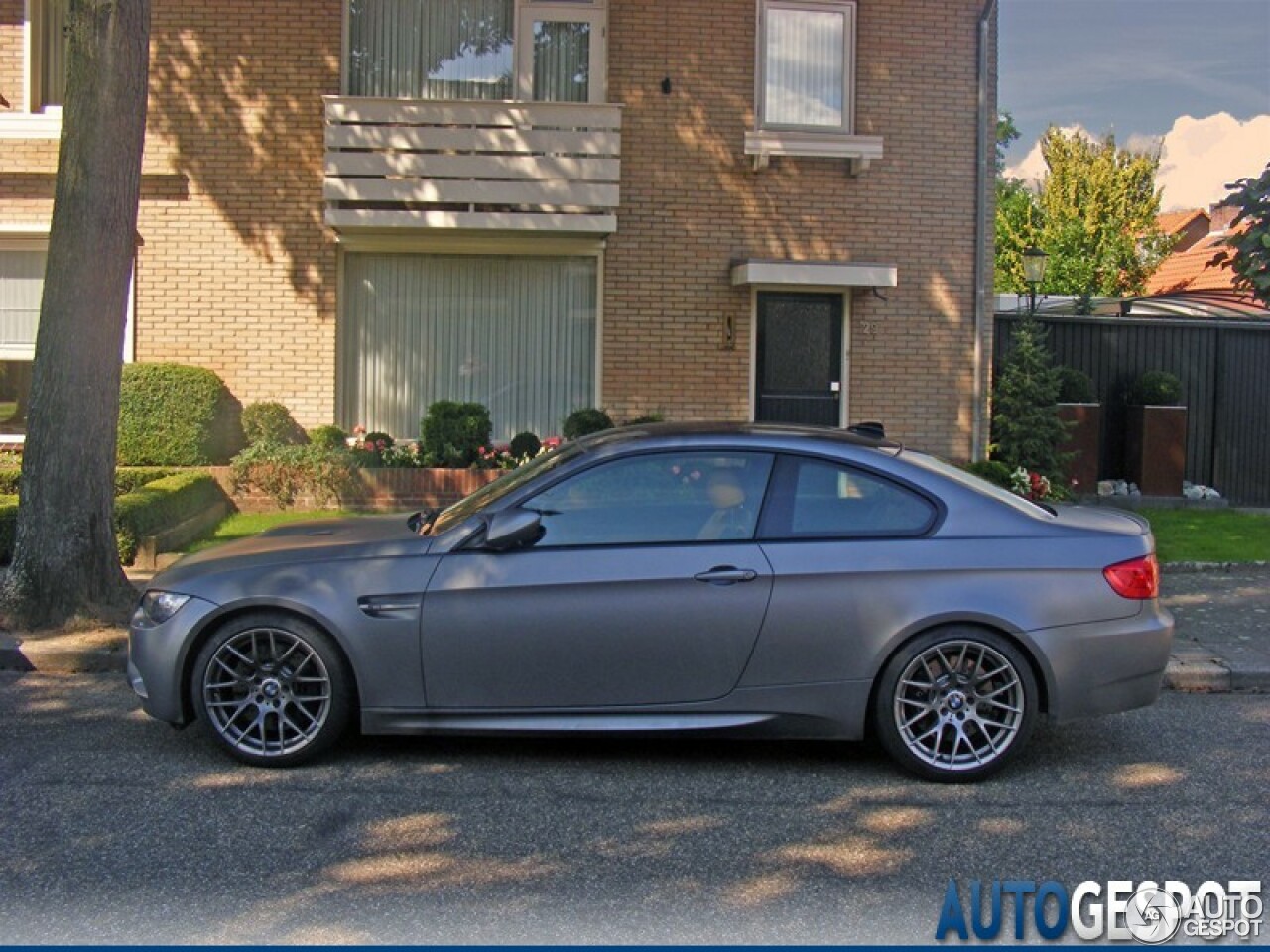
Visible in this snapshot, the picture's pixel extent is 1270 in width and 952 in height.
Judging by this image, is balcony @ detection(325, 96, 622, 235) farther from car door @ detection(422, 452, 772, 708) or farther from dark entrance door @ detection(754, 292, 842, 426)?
car door @ detection(422, 452, 772, 708)

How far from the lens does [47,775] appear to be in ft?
18.9

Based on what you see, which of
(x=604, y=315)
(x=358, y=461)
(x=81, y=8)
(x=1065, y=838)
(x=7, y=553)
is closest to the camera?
(x=1065, y=838)

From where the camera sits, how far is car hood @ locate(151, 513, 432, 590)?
5914mm

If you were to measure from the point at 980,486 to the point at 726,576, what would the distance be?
52.1 inches

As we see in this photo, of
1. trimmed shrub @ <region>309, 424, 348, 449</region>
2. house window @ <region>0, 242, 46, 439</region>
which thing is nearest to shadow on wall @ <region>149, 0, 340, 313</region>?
trimmed shrub @ <region>309, 424, 348, 449</region>

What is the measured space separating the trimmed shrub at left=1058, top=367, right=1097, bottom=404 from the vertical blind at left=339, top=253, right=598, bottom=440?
538 centimetres

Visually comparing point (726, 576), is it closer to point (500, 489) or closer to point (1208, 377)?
point (500, 489)

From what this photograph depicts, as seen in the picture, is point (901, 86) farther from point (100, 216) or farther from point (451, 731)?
point (451, 731)

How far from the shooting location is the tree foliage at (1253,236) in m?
10.5

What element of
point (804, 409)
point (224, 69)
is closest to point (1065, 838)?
point (804, 409)

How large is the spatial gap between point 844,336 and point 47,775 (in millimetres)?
9705

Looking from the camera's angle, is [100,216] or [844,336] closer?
[100,216]

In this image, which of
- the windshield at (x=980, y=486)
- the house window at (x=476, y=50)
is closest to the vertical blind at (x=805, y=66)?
the house window at (x=476, y=50)

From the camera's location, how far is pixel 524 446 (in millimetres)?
13023
